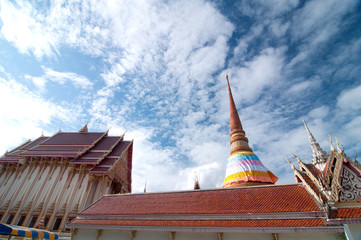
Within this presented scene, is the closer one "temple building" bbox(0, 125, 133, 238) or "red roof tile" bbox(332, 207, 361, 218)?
"red roof tile" bbox(332, 207, 361, 218)

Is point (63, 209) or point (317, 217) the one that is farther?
point (63, 209)

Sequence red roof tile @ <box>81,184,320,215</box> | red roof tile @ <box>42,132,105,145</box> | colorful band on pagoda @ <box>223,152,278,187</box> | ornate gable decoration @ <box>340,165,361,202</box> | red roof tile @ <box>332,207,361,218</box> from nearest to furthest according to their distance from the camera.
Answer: red roof tile @ <box>332,207,361,218</box> → ornate gable decoration @ <box>340,165,361,202</box> → red roof tile @ <box>81,184,320,215</box> → colorful band on pagoda @ <box>223,152,278,187</box> → red roof tile @ <box>42,132,105,145</box>

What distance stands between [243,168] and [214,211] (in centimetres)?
725

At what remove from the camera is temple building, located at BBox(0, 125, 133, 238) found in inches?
730

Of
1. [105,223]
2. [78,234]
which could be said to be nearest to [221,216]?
[105,223]

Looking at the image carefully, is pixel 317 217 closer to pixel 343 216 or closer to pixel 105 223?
pixel 343 216

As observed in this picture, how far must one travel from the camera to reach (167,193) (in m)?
12.5

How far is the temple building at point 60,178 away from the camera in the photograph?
60.8 ft

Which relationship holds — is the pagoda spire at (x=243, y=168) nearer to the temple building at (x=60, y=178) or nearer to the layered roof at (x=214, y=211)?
the layered roof at (x=214, y=211)

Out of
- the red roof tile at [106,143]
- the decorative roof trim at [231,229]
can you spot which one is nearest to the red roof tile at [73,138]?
the red roof tile at [106,143]

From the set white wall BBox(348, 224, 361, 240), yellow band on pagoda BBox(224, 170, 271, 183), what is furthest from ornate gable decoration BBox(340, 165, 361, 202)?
yellow band on pagoda BBox(224, 170, 271, 183)

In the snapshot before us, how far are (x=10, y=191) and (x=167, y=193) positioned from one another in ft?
72.1

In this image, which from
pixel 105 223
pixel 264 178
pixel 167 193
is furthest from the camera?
pixel 264 178

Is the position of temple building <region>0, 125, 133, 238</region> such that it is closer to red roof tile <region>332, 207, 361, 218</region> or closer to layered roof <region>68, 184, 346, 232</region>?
layered roof <region>68, 184, 346, 232</region>
